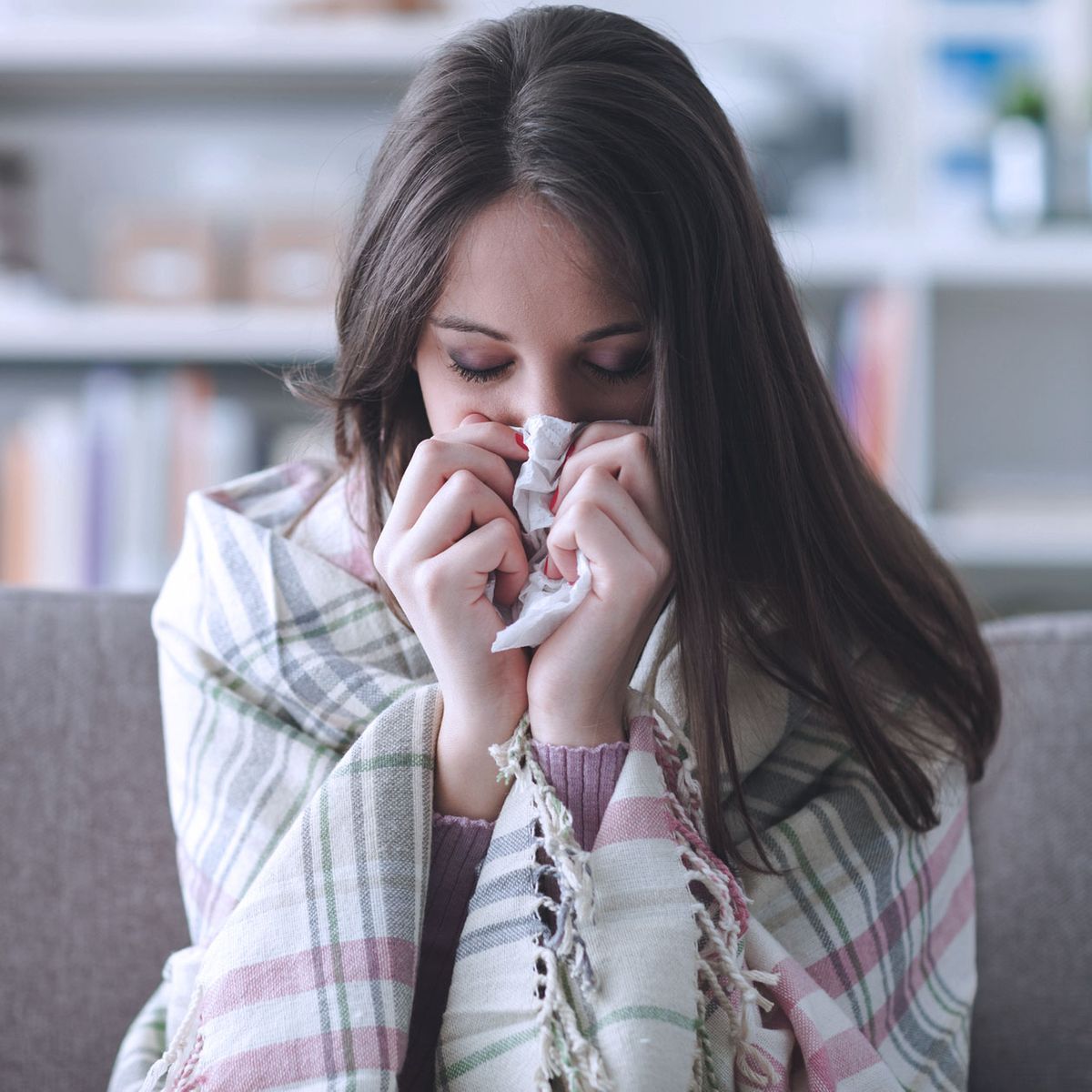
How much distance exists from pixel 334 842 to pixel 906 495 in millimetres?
1206

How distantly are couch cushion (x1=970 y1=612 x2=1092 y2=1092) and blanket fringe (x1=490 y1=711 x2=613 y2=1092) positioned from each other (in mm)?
469

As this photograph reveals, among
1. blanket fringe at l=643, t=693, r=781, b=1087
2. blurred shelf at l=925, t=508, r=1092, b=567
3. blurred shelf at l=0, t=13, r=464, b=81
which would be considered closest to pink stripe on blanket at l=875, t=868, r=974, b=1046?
blanket fringe at l=643, t=693, r=781, b=1087

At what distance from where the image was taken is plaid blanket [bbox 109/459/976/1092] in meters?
0.74

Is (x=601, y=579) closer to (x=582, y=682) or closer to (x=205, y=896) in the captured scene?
(x=582, y=682)

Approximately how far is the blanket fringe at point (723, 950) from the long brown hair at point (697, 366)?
54 mm

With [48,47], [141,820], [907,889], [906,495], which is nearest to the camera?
[907,889]

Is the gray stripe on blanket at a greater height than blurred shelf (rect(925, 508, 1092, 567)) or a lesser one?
lesser

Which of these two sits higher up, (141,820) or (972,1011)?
(141,820)

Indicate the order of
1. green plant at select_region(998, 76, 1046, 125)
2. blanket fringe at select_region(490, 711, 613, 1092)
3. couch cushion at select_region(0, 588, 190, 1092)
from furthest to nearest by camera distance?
green plant at select_region(998, 76, 1046, 125)
couch cushion at select_region(0, 588, 190, 1092)
blanket fringe at select_region(490, 711, 613, 1092)

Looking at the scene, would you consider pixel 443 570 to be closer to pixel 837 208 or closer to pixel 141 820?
pixel 141 820

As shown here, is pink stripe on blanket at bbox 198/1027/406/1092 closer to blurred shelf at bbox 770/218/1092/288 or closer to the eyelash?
the eyelash

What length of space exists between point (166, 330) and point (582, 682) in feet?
4.87

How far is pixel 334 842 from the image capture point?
0.80 m

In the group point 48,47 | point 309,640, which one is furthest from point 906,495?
point 48,47
